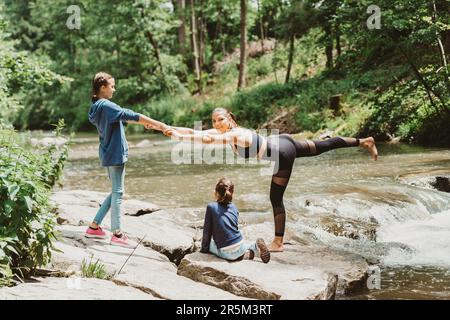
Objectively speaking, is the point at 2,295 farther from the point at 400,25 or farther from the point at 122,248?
the point at 400,25

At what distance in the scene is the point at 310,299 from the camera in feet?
15.3

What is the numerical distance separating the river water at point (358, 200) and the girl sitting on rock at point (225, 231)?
3.97 feet

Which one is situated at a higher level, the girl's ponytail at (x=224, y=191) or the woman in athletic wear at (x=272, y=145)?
A: the woman in athletic wear at (x=272, y=145)

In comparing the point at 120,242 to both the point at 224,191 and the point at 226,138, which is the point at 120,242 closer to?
the point at 224,191

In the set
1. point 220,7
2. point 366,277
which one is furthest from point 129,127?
point 366,277

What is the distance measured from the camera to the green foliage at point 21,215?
454 centimetres

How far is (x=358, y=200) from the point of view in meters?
9.04

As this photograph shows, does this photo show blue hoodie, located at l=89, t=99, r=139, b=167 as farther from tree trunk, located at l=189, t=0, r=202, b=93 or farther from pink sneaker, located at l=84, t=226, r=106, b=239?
tree trunk, located at l=189, t=0, r=202, b=93

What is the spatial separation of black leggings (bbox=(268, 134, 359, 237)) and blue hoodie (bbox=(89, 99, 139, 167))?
1636 millimetres

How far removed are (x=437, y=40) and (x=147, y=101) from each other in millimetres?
21636

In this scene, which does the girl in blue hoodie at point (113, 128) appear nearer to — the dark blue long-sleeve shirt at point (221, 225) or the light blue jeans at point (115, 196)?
the light blue jeans at point (115, 196)

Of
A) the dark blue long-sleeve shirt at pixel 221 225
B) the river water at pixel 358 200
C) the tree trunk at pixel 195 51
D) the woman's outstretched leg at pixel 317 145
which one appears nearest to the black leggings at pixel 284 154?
the woman's outstretched leg at pixel 317 145

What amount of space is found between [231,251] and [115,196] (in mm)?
1514

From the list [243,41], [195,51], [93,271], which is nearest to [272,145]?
[93,271]
